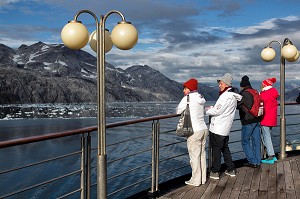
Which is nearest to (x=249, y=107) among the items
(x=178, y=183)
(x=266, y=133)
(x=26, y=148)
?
(x=266, y=133)

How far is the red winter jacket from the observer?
20.1 feet

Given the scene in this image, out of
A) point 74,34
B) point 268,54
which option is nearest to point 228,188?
point 74,34

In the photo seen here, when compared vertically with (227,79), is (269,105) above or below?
below

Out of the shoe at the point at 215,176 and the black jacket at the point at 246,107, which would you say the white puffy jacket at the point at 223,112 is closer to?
the black jacket at the point at 246,107

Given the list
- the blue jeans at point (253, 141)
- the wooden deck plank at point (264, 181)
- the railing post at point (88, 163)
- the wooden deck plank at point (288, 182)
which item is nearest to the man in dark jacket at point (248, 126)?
A: the blue jeans at point (253, 141)

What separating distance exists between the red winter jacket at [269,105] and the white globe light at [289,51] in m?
1.02

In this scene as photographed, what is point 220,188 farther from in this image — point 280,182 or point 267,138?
point 267,138

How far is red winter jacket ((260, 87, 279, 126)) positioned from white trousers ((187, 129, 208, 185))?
1.81 m

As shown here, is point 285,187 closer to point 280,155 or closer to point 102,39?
point 280,155

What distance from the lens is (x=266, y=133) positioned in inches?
249

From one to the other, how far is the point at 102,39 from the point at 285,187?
326 centimetres

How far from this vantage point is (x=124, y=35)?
3.40 m

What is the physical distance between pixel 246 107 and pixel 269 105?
80 cm

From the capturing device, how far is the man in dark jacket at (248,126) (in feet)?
18.0
